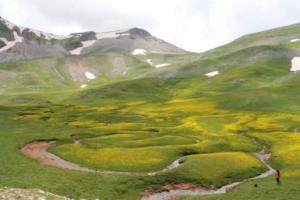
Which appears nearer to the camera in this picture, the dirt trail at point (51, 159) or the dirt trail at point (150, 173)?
the dirt trail at point (150, 173)

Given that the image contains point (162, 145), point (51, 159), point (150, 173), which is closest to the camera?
point (150, 173)

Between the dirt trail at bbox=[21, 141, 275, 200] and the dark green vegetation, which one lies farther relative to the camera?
the dirt trail at bbox=[21, 141, 275, 200]

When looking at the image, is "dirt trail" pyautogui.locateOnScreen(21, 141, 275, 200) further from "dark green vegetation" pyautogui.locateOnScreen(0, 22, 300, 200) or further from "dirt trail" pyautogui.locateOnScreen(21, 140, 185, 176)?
"dark green vegetation" pyautogui.locateOnScreen(0, 22, 300, 200)

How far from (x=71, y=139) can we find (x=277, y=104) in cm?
8054

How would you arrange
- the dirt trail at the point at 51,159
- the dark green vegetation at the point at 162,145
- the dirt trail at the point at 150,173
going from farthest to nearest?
1. the dirt trail at the point at 51,159
2. the dirt trail at the point at 150,173
3. the dark green vegetation at the point at 162,145

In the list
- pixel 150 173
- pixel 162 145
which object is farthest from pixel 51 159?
pixel 162 145

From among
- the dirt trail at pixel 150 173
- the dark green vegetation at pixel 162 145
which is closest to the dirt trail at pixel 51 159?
the dirt trail at pixel 150 173

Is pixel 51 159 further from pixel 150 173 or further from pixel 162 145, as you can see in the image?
pixel 162 145

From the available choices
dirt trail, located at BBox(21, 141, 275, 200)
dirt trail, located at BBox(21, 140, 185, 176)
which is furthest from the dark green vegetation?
dirt trail, located at BBox(21, 140, 185, 176)

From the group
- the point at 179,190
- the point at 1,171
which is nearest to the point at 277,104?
the point at 179,190

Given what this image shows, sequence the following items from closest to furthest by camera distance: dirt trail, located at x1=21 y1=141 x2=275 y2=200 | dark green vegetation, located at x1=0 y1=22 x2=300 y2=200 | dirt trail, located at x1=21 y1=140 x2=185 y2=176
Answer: dark green vegetation, located at x1=0 y1=22 x2=300 y2=200
dirt trail, located at x1=21 y1=141 x2=275 y2=200
dirt trail, located at x1=21 y1=140 x2=185 y2=176

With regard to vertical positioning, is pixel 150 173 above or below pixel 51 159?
below

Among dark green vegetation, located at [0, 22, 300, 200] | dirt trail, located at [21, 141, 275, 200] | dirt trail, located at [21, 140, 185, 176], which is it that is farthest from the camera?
dirt trail, located at [21, 140, 185, 176]

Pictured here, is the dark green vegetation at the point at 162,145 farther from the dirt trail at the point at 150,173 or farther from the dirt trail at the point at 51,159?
the dirt trail at the point at 51,159
